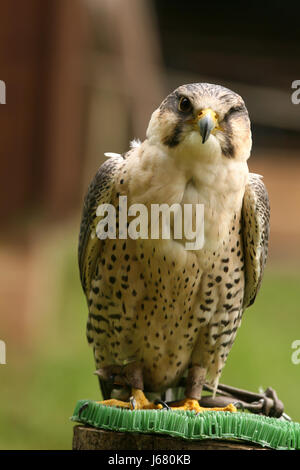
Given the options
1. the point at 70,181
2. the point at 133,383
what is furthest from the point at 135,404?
the point at 70,181

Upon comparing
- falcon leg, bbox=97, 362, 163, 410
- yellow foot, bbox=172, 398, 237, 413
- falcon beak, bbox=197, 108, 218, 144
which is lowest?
yellow foot, bbox=172, 398, 237, 413

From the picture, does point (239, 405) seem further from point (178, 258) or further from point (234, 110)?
point (234, 110)

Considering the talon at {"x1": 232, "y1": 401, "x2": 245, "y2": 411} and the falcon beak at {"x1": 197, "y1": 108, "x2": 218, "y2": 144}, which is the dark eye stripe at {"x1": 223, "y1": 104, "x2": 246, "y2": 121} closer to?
the falcon beak at {"x1": 197, "y1": 108, "x2": 218, "y2": 144}

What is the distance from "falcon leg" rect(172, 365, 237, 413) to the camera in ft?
10.1

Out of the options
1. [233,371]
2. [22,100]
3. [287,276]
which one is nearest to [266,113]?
[287,276]

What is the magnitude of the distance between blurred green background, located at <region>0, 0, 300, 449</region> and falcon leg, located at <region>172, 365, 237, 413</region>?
2.33 metres

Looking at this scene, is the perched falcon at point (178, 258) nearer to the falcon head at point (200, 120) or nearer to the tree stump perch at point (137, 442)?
the falcon head at point (200, 120)

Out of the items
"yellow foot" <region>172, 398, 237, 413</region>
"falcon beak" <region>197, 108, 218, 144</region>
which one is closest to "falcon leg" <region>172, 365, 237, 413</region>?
"yellow foot" <region>172, 398, 237, 413</region>

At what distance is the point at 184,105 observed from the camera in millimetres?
2857

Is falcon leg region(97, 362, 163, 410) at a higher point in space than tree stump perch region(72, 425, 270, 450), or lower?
higher

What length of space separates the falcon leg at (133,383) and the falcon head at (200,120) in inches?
34.9

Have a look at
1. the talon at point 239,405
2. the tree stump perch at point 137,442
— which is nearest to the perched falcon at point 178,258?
the talon at point 239,405

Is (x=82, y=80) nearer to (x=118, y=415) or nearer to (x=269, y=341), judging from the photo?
(x=269, y=341)
